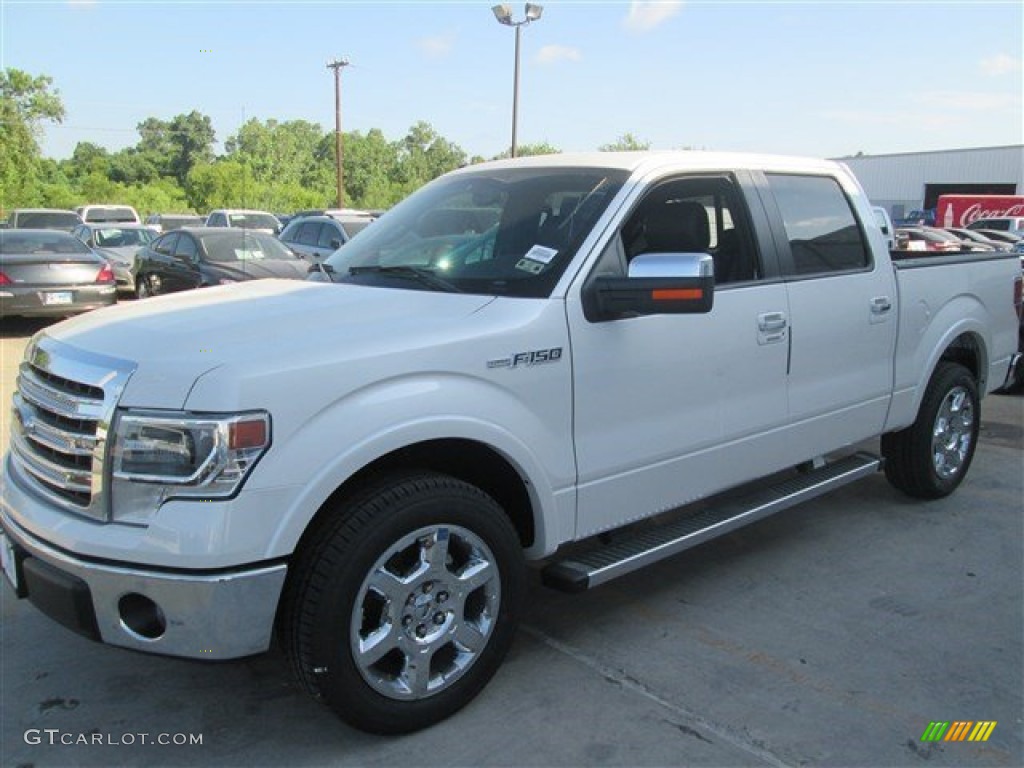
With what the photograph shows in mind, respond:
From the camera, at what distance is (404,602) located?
2713 millimetres

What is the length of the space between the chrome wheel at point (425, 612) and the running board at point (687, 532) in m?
0.33

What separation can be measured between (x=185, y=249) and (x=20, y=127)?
42.5 meters

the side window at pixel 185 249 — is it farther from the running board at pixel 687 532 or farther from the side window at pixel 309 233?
the running board at pixel 687 532

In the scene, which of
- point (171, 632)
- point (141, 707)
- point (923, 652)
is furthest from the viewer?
point (923, 652)

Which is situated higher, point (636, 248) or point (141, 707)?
point (636, 248)

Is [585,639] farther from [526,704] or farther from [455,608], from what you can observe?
[455,608]

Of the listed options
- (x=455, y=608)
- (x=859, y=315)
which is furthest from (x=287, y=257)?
(x=455, y=608)

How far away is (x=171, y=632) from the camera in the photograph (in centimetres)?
244

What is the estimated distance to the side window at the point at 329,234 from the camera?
14.3 m

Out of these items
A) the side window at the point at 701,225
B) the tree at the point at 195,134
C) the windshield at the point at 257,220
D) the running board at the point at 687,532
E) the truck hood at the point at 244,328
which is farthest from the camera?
the windshield at the point at 257,220

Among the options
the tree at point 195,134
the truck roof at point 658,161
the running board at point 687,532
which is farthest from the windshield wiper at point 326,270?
the tree at point 195,134

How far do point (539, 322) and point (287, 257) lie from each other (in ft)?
30.9

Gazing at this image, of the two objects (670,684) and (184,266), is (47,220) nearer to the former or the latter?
(184,266)

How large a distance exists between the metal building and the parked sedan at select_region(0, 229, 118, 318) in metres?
46.8
